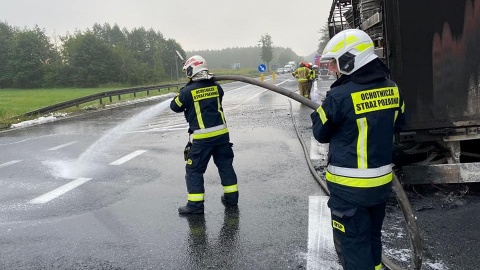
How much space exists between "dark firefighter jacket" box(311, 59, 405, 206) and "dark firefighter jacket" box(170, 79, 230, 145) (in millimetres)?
2225

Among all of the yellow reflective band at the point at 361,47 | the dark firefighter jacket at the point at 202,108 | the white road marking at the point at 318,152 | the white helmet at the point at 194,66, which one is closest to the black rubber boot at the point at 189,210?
the dark firefighter jacket at the point at 202,108

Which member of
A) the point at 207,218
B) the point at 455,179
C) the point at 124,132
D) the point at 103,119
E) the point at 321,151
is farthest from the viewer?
the point at 103,119

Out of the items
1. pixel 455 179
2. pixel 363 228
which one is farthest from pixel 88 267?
pixel 455 179

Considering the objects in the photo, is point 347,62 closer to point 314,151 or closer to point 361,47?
point 361,47

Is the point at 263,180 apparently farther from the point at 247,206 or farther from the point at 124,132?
the point at 124,132

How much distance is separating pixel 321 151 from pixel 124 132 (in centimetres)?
590

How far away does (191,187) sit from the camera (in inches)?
185

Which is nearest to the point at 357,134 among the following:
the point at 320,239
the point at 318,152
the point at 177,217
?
the point at 320,239

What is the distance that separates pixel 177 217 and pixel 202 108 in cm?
129

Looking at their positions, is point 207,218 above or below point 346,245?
below

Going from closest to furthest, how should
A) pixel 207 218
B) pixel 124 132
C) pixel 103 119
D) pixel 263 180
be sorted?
1. pixel 207 218
2. pixel 263 180
3. pixel 124 132
4. pixel 103 119

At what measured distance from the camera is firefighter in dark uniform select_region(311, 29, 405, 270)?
2.52 meters

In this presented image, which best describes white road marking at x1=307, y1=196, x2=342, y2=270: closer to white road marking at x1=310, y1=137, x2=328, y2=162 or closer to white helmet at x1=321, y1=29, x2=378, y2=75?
white helmet at x1=321, y1=29, x2=378, y2=75

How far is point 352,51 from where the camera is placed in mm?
2529
